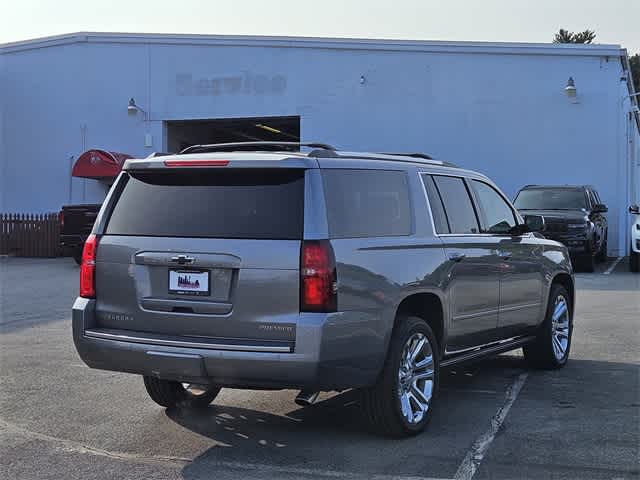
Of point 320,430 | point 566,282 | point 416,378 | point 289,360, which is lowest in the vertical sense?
point 320,430

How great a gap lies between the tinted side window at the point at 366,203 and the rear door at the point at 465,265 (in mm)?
427

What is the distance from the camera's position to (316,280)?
211 inches

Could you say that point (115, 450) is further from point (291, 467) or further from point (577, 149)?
point (577, 149)

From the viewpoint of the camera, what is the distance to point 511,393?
7.63 m

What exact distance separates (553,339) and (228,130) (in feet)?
79.1

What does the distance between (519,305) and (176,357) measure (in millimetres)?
3501

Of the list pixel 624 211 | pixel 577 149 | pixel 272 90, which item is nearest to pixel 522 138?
pixel 577 149

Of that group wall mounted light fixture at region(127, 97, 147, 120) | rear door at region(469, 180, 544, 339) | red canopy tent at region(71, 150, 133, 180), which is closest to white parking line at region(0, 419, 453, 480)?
rear door at region(469, 180, 544, 339)

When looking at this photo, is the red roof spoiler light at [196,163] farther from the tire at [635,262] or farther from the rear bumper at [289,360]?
the tire at [635,262]

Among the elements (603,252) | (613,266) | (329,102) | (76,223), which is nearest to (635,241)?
(613,266)

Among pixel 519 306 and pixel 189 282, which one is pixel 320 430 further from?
pixel 519 306

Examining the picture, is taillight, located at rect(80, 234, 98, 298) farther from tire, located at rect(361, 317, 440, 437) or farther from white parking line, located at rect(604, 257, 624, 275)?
white parking line, located at rect(604, 257, 624, 275)

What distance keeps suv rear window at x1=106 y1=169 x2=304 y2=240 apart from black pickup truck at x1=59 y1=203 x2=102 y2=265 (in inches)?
591

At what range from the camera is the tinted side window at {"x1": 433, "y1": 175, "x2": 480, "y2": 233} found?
23.0ft
